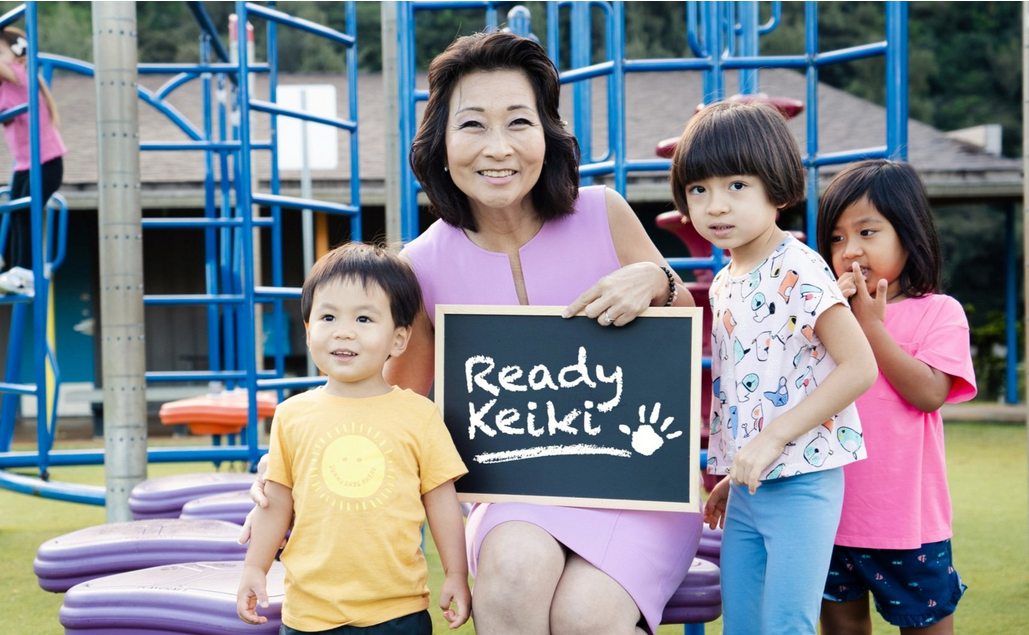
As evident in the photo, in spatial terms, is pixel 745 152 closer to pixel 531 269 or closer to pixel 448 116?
pixel 531 269

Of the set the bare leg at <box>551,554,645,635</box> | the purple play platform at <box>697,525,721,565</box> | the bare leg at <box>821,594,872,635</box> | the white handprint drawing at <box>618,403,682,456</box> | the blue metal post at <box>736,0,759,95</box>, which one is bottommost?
the bare leg at <box>821,594,872,635</box>

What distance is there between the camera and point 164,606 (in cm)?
219

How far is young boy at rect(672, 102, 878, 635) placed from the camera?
1859 millimetres

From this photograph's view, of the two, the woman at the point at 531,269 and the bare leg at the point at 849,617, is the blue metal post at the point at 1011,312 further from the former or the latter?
the woman at the point at 531,269

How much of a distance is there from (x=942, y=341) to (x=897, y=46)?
1.80 meters

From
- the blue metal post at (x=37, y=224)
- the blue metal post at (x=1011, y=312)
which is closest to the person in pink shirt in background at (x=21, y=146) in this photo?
the blue metal post at (x=37, y=224)

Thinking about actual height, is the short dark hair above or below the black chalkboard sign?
above

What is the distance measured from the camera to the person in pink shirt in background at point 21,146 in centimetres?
471

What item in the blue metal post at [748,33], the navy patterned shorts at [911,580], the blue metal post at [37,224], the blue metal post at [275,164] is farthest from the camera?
the blue metal post at [275,164]

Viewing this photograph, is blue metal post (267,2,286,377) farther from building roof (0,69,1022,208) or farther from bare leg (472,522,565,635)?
building roof (0,69,1022,208)

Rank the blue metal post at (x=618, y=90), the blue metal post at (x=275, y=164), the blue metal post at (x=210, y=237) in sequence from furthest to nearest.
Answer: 1. the blue metal post at (x=210, y=237)
2. the blue metal post at (x=275, y=164)
3. the blue metal post at (x=618, y=90)

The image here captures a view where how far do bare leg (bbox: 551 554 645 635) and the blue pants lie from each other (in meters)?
0.23

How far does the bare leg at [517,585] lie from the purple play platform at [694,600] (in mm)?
381

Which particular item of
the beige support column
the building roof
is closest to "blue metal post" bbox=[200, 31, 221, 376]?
the beige support column
